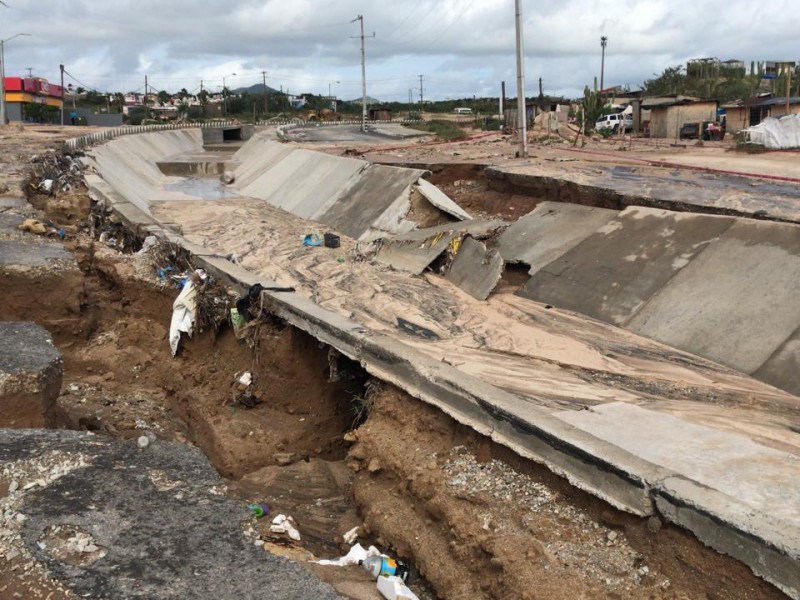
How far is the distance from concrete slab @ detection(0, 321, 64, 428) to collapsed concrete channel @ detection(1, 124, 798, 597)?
91.9 inches

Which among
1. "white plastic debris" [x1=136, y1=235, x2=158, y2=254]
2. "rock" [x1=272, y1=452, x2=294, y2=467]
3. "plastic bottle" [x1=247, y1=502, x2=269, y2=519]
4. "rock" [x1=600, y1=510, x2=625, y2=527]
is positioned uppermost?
"white plastic debris" [x1=136, y1=235, x2=158, y2=254]

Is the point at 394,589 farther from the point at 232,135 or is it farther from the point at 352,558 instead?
the point at 232,135

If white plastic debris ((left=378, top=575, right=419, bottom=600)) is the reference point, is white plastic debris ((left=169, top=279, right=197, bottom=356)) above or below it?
above

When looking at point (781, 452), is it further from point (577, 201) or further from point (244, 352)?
point (577, 201)

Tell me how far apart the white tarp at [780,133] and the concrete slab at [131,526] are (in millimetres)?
21614

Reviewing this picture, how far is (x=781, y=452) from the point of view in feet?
16.5

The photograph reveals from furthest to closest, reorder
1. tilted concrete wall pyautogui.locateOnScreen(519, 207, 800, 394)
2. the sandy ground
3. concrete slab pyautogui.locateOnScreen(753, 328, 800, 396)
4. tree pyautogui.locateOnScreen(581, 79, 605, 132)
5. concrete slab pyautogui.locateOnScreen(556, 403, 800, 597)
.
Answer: tree pyautogui.locateOnScreen(581, 79, 605, 132) → tilted concrete wall pyautogui.locateOnScreen(519, 207, 800, 394) → concrete slab pyautogui.locateOnScreen(753, 328, 800, 396) → the sandy ground → concrete slab pyautogui.locateOnScreen(556, 403, 800, 597)

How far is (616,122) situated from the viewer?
39219mm

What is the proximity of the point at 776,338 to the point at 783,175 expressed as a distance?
24.9 feet

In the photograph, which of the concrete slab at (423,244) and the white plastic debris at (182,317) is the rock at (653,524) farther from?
the concrete slab at (423,244)

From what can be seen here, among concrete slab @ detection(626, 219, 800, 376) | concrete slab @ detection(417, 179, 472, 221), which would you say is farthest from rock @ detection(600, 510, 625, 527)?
concrete slab @ detection(417, 179, 472, 221)

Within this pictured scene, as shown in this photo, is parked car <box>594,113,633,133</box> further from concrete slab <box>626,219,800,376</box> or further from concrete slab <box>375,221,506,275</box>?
concrete slab <box>626,219,800,376</box>

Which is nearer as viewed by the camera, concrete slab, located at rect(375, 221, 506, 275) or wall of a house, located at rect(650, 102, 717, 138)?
concrete slab, located at rect(375, 221, 506, 275)

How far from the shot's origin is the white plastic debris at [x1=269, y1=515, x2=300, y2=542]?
16.6ft
